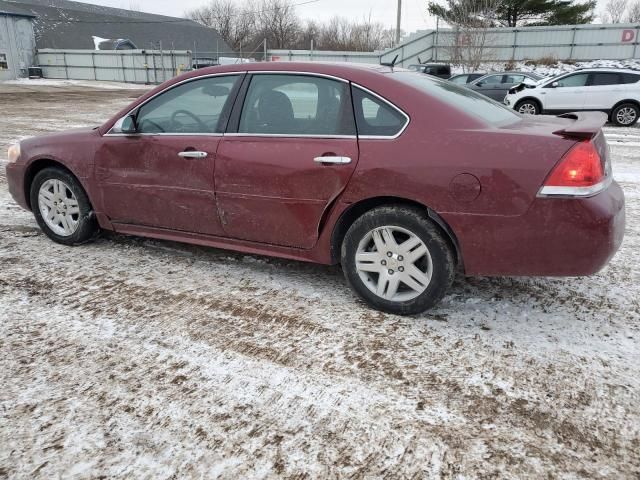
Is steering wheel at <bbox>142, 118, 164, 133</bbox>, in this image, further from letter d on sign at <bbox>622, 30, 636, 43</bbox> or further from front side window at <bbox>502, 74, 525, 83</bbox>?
letter d on sign at <bbox>622, 30, 636, 43</bbox>

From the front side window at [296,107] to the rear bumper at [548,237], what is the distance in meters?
0.97

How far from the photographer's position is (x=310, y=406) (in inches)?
92.0

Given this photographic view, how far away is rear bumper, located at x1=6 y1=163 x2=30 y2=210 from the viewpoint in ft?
14.7

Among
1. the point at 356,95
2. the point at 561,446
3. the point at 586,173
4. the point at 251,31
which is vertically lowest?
the point at 561,446

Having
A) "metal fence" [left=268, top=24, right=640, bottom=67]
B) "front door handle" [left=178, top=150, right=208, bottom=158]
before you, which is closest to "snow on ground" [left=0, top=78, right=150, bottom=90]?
"metal fence" [left=268, top=24, right=640, bottom=67]

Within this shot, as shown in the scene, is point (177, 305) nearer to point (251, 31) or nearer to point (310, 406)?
point (310, 406)

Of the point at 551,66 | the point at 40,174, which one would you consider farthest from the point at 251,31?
the point at 40,174

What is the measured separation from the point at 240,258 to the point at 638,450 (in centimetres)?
296

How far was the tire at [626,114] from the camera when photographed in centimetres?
1345

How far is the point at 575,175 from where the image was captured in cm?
266

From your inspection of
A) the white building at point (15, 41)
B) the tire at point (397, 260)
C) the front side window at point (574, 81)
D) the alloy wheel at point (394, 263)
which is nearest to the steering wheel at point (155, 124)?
the tire at point (397, 260)

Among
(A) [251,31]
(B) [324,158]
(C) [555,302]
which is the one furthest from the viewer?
(A) [251,31]

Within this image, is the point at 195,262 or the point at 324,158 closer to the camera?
the point at 324,158

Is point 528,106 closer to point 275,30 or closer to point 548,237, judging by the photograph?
point 548,237
